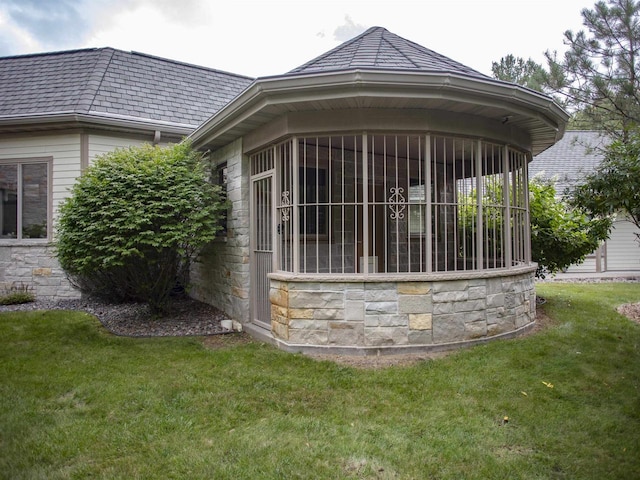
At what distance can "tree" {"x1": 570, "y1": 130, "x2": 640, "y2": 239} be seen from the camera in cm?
552

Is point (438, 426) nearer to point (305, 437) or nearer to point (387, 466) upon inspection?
point (387, 466)

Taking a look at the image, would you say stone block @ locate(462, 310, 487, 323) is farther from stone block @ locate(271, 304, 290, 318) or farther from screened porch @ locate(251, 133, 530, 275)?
Answer: stone block @ locate(271, 304, 290, 318)

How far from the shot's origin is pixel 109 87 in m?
8.88

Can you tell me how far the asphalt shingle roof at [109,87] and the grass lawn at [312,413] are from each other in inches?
194

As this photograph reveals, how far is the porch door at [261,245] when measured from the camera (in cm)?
564

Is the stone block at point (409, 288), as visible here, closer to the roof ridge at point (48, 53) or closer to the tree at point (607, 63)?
the roof ridge at point (48, 53)

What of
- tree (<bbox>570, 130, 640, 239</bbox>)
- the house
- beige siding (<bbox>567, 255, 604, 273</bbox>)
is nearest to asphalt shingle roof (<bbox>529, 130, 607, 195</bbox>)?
beige siding (<bbox>567, 255, 604, 273</bbox>)

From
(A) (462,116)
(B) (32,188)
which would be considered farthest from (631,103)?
(B) (32,188)

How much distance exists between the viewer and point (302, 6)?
47.4 ft

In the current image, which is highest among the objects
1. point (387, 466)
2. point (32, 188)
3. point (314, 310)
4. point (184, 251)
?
point (32, 188)

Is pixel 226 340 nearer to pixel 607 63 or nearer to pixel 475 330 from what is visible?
pixel 475 330

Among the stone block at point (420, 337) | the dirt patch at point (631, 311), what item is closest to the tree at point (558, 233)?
the dirt patch at point (631, 311)

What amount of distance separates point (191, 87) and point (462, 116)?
7.09 metres

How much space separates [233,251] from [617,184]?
4.96 metres
